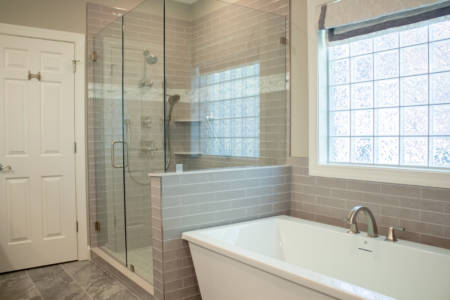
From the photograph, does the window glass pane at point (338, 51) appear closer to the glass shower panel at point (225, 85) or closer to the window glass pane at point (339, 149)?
the glass shower panel at point (225, 85)

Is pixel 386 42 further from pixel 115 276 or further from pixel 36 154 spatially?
pixel 36 154

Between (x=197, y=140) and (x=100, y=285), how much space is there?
1525 mm

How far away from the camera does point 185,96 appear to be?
2.80 m

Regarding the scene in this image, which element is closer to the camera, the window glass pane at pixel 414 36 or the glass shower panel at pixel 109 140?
the window glass pane at pixel 414 36

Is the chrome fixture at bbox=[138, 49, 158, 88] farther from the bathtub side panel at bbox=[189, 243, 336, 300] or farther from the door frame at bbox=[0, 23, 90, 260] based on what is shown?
the bathtub side panel at bbox=[189, 243, 336, 300]

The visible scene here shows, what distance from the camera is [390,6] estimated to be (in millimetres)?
2482

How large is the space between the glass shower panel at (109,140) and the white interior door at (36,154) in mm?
272

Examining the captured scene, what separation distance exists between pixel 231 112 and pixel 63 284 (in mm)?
2044

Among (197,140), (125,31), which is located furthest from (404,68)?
(125,31)

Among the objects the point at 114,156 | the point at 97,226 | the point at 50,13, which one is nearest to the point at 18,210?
the point at 97,226

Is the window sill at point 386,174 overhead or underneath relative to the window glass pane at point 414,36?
underneath

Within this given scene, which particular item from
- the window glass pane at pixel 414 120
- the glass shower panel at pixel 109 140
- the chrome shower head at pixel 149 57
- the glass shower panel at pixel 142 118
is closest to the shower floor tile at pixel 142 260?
the glass shower panel at pixel 142 118

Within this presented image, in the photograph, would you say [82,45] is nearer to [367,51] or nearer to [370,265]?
[367,51]

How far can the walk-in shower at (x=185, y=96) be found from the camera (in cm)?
276
